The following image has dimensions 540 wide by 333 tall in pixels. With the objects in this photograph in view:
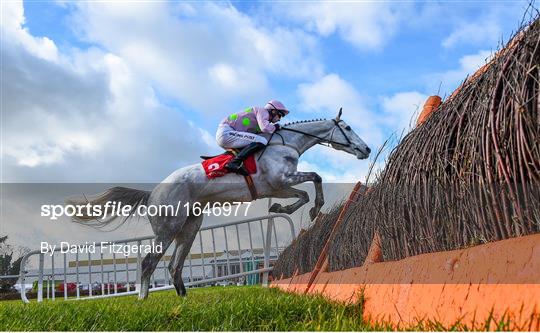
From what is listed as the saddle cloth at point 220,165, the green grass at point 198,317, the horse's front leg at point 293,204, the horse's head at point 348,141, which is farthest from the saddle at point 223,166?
the green grass at point 198,317

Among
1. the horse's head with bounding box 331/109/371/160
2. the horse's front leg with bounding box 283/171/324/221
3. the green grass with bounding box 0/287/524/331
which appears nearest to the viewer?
the green grass with bounding box 0/287/524/331

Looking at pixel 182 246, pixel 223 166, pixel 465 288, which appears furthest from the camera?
pixel 182 246

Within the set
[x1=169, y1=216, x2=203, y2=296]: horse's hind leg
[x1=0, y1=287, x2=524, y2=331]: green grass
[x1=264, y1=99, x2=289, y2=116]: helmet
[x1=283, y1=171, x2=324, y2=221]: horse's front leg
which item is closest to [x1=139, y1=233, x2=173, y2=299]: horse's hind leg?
[x1=169, y1=216, x2=203, y2=296]: horse's hind leg

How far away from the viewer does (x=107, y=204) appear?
7000 millimetres

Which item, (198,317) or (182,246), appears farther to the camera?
(182,246)

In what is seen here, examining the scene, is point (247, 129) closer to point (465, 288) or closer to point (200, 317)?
point (200, 317)

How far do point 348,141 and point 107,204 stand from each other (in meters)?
3.19

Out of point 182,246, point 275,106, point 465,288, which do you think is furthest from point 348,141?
point 465,288

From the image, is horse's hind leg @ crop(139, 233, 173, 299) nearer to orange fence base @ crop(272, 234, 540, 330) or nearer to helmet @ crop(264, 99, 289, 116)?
helmet @ crop(264, 99, 289, 116)

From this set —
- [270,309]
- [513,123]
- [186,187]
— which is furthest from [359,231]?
[186,187]

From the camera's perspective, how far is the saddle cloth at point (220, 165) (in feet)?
19.2

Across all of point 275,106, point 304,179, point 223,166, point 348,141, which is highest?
point 275,106

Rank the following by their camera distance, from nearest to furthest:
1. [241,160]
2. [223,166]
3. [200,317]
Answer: [200,317] → [241,160] → [223,166]

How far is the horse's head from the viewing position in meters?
6.32
